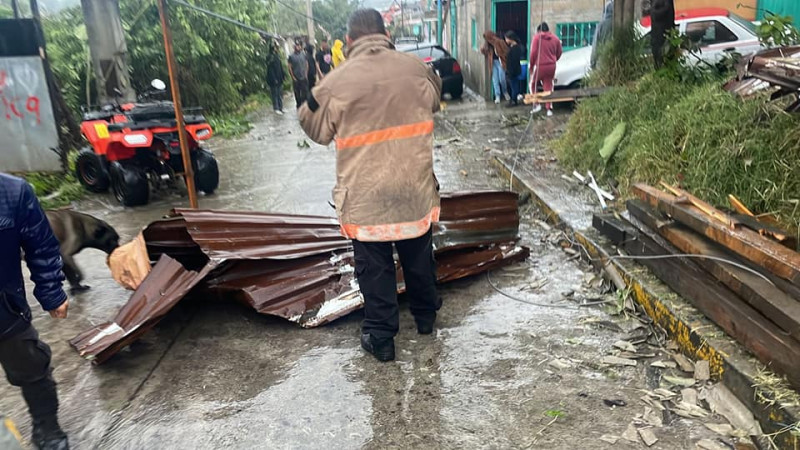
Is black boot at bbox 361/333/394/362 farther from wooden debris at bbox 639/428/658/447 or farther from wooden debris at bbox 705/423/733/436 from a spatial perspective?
wooden debris at bbox 705/423/733/436

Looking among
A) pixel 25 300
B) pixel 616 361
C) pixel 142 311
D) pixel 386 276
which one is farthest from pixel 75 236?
pixel 616 361

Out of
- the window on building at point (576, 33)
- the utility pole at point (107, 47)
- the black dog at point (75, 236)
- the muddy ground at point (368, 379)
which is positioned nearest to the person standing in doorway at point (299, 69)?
the utility pole at point (107, 47)

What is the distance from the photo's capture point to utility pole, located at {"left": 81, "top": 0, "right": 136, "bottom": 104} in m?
9.05

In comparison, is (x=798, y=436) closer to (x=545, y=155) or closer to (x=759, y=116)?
(x=759, y=116)

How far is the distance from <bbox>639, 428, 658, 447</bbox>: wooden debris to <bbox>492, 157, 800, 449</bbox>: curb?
0.44 meters

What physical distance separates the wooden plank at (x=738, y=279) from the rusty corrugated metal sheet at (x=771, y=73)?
3.53 feet

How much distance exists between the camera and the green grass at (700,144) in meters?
3.84

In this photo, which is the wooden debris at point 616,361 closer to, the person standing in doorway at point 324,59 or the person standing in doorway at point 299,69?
the person standing in doorway at point 299,69

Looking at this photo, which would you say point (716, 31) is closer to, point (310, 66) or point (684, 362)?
point (684, 362)

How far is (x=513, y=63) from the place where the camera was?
493 inches

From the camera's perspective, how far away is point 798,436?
2.34m

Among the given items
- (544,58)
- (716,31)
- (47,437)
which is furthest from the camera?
(544,58)

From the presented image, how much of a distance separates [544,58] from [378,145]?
8.74m

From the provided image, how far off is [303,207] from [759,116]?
4487 millimetres
